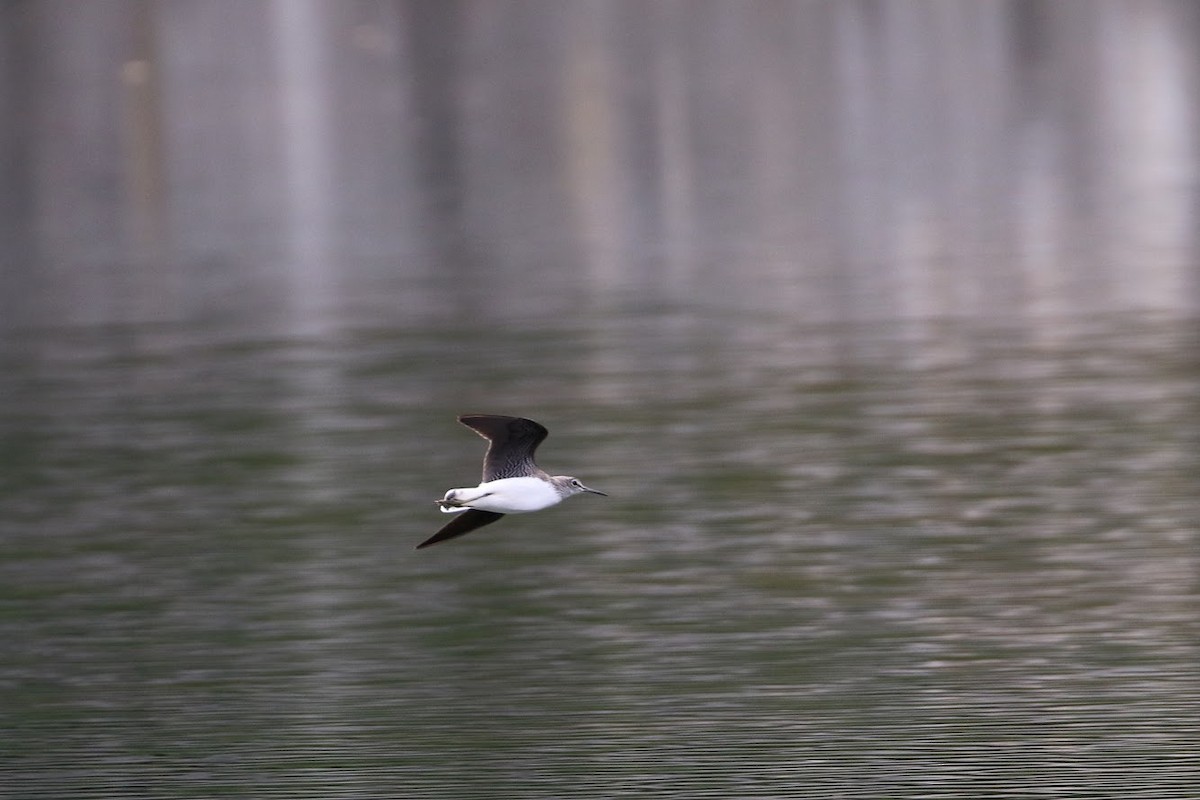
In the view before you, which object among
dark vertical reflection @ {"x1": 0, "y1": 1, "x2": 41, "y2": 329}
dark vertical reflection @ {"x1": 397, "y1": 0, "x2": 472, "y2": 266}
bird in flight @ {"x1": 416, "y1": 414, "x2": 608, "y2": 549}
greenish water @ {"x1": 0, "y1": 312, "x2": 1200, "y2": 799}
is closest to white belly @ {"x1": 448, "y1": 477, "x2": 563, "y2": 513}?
bird in flight @ {"x1": 416, "y1": 414, "x2": 608, "y2": 549}

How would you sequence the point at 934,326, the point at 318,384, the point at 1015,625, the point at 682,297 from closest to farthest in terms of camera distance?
1. the point at 1015,625
2. the point at 318,384
3. the point at 934,326
4. the point at 682,297

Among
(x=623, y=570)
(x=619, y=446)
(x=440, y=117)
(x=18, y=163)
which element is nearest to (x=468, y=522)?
(x=623, y=570)

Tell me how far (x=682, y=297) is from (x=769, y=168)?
8.53 m

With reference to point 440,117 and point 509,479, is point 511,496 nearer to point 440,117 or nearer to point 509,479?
point 509,479

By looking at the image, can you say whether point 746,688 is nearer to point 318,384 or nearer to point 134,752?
point 134,752

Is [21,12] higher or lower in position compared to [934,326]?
higher

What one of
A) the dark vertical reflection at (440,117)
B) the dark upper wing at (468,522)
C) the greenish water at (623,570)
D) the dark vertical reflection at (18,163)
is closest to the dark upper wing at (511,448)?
the dark upper wing at (468,522)

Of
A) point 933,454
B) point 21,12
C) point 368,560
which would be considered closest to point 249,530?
point 368,560

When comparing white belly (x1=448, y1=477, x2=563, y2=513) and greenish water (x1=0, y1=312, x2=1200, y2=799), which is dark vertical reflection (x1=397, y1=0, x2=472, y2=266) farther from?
white belly (x1=448, y1=477, x2=563, y2=513)

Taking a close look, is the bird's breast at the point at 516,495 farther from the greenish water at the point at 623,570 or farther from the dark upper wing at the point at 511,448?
the greenish water at the point at 623,570

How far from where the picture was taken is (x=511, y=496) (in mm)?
7996

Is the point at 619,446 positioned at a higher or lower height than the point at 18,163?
lower

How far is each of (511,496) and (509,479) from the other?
0.15 meters

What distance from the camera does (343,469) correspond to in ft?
48.0
